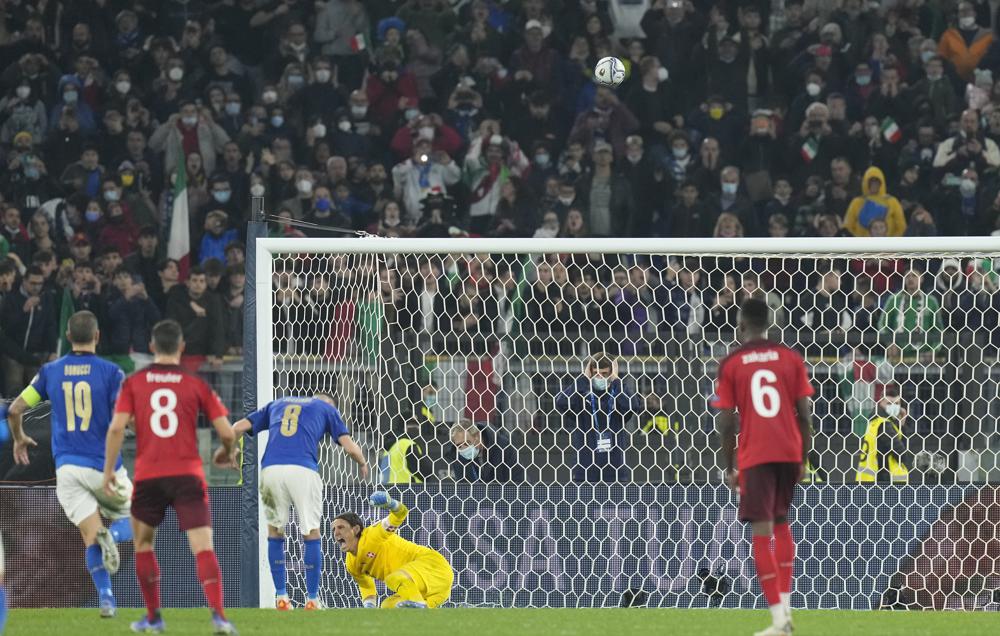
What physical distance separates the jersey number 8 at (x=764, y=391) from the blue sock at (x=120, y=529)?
3721 millimetres

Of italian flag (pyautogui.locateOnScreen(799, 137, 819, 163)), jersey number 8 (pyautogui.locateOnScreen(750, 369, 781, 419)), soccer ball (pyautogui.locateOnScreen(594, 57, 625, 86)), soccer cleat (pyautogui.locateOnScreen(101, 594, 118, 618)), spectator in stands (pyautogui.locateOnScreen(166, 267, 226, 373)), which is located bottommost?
soccer cleat (pyautogui.locateOnScreen(101, 594, 118, 618))

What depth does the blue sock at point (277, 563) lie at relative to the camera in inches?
396

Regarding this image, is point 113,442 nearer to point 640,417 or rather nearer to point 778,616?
point 778,616

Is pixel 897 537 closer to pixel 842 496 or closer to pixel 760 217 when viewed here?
pixel 842 496

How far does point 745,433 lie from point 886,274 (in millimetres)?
4520

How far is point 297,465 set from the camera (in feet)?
32.8

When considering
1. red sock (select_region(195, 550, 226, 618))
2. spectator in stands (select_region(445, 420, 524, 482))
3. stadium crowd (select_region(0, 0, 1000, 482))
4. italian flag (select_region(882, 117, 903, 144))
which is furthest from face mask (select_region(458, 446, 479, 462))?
italian flag (select_region(882, 117, 903, 144))

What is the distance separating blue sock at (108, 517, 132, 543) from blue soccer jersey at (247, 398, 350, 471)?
90 centimetres

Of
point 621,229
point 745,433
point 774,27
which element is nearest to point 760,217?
point 621,229

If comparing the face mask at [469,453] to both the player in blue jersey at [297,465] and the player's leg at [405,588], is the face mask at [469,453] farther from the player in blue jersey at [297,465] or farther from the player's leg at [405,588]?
the player in blue jersey at [297,465]

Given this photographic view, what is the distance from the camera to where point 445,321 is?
1180 cm

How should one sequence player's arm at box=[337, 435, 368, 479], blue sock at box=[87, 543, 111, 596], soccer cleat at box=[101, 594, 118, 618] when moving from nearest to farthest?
soccer cleat at box=[101, 594, 118, 618], blue sock at box=[87, 543, 111, 596], player's arm at box=[337, 435, 368, 479]

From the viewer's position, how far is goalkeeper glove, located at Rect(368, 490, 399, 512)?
10.3m

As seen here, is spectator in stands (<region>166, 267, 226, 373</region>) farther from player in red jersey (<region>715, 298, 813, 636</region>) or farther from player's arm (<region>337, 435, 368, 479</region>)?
player in red jersey (<region>715, 298, 813, 636</region>)
